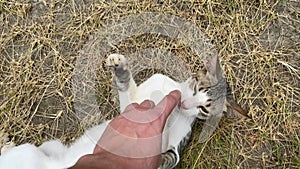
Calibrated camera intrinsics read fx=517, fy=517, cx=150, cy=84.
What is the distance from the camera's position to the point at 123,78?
2.10 m

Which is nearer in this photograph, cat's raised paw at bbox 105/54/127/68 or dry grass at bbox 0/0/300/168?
cat's raised paw at bbox 105/54/127/68

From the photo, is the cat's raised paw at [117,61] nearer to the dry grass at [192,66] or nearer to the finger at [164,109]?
the dry grass at [192,66]

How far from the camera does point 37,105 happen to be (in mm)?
2316

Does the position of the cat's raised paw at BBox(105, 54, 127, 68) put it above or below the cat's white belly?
above

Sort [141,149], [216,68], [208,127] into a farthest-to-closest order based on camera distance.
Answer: [208,127], [216,68], [141,149]

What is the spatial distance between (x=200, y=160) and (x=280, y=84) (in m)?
0.50

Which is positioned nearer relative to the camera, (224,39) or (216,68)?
(216,68)

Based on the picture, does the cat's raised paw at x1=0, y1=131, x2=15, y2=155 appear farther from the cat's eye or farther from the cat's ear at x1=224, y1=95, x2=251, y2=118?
the cat's ear at x1=224, y1=95, x2=251, y2=118

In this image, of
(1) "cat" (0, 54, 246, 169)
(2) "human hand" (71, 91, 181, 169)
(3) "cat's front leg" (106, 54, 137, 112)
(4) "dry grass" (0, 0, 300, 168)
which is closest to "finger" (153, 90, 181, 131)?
(2) "human hand" (71, 91, 181, 169)


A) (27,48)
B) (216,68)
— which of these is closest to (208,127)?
(216,68)

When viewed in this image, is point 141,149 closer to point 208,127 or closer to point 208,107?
point 208,107

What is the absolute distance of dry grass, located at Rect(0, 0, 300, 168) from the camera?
2.30m

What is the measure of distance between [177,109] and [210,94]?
0.47 ft

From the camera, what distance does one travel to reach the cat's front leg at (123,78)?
2.09m
